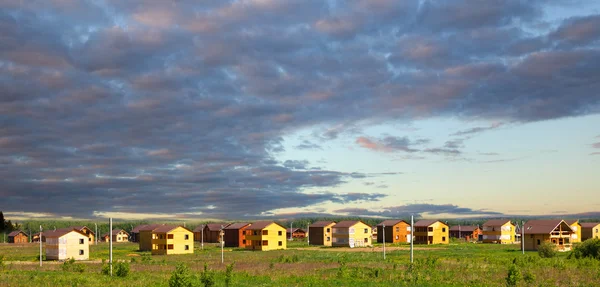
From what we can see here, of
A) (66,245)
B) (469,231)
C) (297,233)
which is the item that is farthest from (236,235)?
(469,231)

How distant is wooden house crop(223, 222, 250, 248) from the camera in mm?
123688

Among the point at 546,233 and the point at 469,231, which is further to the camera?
the point at 469,231

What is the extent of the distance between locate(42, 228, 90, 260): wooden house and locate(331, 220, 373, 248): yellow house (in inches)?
2167

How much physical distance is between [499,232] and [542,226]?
30808 mm

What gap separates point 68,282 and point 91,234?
412ft

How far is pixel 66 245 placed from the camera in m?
79.9

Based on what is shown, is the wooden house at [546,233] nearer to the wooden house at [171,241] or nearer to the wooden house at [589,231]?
the wooden house at [589,231]

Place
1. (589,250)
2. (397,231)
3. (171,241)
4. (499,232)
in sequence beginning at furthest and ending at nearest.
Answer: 1. (397,231)
2. (499,232)
3. (171,241)
4. (589,250)

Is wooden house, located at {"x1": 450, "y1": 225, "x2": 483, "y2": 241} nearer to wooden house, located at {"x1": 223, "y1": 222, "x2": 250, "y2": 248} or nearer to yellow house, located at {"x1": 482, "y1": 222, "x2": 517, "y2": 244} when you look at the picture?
yellow house, located at {"x1": 482, "y1": 222, "x2": 517, "y2": 244}

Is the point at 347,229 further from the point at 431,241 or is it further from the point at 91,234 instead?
the point at 91,234

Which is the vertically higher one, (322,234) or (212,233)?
→ (322,234)

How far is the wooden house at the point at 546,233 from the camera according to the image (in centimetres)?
9419

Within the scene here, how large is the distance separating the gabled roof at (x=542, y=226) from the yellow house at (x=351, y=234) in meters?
34.0

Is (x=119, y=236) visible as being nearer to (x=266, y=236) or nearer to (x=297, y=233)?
(x=297, y=233)
